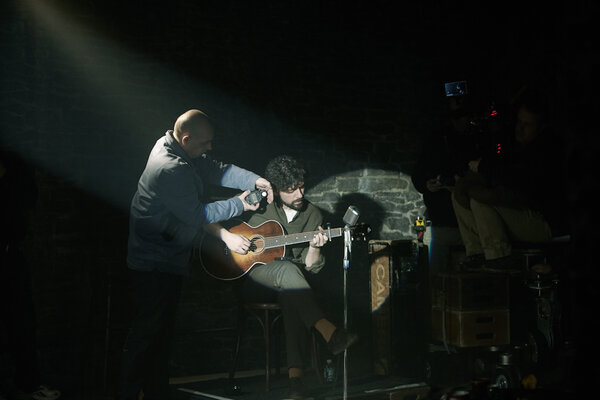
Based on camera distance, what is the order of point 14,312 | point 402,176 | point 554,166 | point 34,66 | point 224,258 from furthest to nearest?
point 402,176, point 34,66, point 224,258, point 14,312, point 554,166

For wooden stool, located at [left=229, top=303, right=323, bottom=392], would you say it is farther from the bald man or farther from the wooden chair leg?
the bald man

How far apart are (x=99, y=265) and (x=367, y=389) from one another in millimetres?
2406

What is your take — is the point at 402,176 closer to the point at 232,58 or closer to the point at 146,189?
the point at 232,58

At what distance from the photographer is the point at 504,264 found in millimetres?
4156

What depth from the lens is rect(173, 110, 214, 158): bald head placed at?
4227 mm

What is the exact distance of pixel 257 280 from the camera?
14.8ft

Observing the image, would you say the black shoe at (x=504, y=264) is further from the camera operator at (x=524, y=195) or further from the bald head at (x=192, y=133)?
the bald head at (x=192, y=133)

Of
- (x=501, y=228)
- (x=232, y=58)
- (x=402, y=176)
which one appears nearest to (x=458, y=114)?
(x=402, y=176)

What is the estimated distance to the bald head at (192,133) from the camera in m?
4.23

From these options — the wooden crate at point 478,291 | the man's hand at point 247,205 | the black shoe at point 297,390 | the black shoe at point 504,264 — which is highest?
the man's hand at point 247,205

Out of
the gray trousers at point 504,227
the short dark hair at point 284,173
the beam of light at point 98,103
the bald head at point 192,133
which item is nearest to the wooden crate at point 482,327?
the gray trousers at point 504,227

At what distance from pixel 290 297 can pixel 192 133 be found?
53.9 inches

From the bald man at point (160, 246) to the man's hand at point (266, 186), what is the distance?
2.06 feet

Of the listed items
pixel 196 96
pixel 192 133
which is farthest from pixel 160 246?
pixel 196 96
